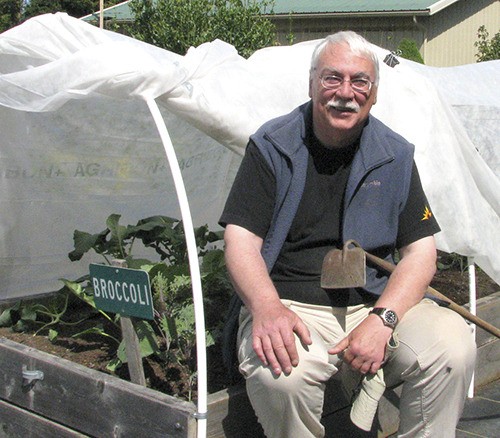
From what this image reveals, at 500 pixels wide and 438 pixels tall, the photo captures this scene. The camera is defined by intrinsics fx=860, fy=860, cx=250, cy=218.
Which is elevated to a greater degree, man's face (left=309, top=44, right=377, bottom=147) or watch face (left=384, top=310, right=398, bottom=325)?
man's face (left=309, top=44, right=377, bottom=147)

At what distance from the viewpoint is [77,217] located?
4.25 meters


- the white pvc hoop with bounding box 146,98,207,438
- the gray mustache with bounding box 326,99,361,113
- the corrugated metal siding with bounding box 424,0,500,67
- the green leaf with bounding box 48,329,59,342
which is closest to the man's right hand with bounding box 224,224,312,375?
the white pvc hoop with bounding box 146,98,207,438

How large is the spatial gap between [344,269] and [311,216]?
270 mm

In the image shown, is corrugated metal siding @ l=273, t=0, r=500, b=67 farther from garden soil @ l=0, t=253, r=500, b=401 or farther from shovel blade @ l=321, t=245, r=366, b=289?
shovel blade @ l=321, t=245, r=366, b=289

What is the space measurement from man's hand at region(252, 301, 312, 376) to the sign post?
48 centimetres

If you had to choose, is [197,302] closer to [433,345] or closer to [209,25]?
[433,345]

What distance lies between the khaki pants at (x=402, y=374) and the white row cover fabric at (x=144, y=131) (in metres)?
0.91

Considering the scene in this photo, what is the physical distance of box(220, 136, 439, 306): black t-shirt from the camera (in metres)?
3.03

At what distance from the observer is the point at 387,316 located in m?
2.83

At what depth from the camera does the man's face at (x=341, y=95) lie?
298cm

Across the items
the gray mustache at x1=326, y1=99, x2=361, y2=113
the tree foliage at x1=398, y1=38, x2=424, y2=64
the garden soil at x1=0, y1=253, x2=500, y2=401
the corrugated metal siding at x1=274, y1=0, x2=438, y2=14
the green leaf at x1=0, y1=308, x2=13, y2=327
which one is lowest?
the garden soil at x1=0, y1=253, x2=500, y2=401

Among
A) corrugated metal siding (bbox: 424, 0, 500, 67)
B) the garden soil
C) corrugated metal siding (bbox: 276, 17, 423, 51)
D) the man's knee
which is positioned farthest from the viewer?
corrugated metal siding (bbox: 424, 0, 500, 67)

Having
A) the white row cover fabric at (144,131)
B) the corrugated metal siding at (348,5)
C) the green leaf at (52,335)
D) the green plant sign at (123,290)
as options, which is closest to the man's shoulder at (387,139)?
the white row cover fabric at (144,131)

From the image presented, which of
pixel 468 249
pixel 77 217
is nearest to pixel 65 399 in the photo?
pixel 77 217
